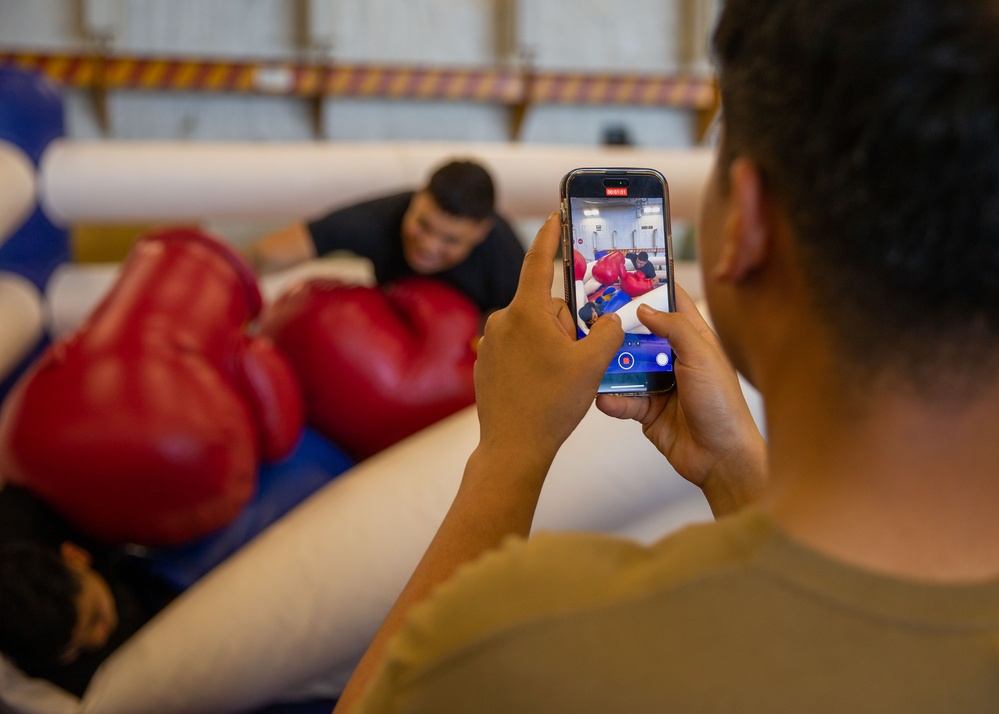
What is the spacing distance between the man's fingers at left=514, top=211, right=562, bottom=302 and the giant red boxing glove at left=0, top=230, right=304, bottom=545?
0.79m

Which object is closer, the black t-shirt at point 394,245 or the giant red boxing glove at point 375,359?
the giant red boxing glove at point 375,359

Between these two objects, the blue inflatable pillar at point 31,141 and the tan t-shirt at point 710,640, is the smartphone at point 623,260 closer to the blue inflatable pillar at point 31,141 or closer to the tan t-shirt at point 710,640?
the tan t-shirt at point 710,640

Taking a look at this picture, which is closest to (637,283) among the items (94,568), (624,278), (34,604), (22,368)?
(624,278)

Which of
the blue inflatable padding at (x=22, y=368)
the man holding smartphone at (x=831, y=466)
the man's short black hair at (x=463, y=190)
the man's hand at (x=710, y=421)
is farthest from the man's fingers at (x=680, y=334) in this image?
the blue inflatable padding at (x=22, y=368)

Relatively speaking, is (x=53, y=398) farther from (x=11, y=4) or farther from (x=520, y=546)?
(x=11, y=4)

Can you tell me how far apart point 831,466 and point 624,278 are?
0.31 m

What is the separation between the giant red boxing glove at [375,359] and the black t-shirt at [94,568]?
362 millimetres

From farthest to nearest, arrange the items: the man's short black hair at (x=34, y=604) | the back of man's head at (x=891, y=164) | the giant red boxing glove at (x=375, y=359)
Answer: the giant red boxing glove at (x=375, y=359) → the man's short black hair at (x=34, y=604) → the back of man's head at (x=891, y=164)

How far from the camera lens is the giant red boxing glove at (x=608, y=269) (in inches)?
25.9

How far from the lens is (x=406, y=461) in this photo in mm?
1249

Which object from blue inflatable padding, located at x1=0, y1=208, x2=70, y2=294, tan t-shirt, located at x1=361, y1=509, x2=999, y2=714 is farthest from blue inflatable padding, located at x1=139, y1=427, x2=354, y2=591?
tan t-shirt, located at x1=361, y1=509, x2=999, y2=714

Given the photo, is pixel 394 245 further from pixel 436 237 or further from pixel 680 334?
pixel 680 334

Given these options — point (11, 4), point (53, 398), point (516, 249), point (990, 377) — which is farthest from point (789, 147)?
point (11, 4)

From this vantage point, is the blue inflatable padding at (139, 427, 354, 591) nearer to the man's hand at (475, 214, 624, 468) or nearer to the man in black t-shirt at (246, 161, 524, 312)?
the man in black t-shirt at (246, 161, 524, 312)
